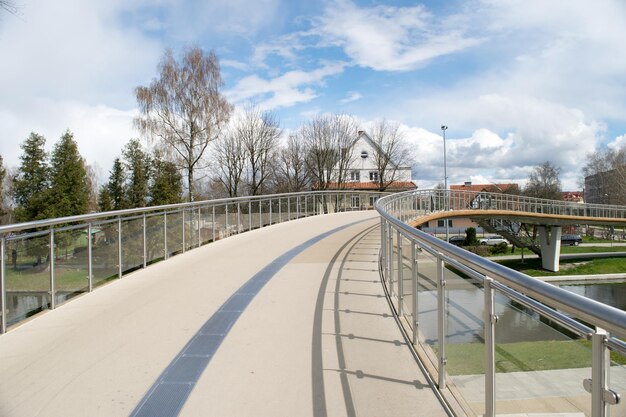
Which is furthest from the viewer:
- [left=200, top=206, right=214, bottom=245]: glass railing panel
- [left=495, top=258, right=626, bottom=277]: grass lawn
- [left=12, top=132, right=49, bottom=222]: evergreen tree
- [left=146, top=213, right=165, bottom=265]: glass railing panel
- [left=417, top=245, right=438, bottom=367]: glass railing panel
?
[left=495, top=258, right=626, bottom=277]: grass lawn

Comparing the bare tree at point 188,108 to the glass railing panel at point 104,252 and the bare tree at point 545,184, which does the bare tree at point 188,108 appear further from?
the bare tree at point 545,184

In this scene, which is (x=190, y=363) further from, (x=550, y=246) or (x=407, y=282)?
(x=550, y=246)

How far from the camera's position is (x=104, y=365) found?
3.86 metres

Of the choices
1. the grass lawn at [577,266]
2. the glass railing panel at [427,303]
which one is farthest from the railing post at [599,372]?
the grass lawn at [577,266]

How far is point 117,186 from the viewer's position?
2848 cm

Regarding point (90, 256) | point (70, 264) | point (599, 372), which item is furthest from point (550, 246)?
point (599, 372)

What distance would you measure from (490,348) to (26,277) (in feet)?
17.2

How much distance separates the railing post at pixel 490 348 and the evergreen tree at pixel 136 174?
2724cm

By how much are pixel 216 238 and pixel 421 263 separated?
9.28 m

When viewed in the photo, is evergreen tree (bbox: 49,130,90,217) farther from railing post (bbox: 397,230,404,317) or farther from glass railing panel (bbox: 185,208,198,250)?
railing post (bbox: 397,230,404,317)

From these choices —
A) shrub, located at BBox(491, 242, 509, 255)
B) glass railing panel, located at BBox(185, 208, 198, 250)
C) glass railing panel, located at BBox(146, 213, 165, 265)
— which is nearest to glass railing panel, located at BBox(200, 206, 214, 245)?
glass railing panel, located at BBox(185, 208, 198, 250)

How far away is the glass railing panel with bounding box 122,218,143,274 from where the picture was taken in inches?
307

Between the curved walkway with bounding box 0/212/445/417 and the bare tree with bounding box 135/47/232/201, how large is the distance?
25.2m

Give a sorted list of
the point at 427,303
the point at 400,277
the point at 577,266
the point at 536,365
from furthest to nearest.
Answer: the point at 577,266
the point at 400,277
the point at 427,303
the point at 536,365
